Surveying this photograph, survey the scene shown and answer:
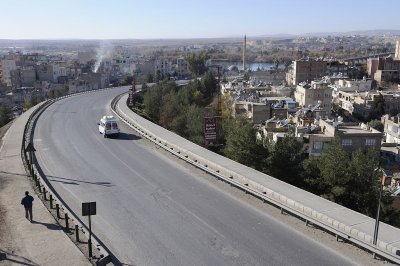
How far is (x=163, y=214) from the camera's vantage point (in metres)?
13.5

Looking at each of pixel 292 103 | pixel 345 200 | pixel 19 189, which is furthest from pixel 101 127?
pixel 292 103

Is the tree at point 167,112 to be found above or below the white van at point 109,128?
below

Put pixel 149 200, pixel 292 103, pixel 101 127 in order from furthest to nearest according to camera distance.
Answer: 1. pixel 292 103
2. pixel 101 127
3. pixel 149 200

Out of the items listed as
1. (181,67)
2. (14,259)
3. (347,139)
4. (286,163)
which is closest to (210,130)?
(286,163)

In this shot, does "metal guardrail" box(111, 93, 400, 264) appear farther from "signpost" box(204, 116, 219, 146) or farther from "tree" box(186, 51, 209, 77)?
"tree" box(186, 51, 209, 77)

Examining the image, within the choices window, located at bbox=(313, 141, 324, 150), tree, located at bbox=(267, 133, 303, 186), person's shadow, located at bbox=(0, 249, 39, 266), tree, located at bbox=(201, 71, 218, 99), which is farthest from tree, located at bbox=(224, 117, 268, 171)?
tree, located at bbox=(201, 71, 218, 99)

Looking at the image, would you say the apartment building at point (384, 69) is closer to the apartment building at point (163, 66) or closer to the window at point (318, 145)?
Result: the apartment building at point (163, 66)

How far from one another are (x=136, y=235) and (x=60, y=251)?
1938mm

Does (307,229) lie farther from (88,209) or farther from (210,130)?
(210,130)

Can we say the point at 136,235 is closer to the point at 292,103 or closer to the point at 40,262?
the point at 40,262

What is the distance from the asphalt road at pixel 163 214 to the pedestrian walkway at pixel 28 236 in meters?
0.93

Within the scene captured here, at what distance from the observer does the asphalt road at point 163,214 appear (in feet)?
35.3

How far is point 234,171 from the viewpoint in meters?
16.6

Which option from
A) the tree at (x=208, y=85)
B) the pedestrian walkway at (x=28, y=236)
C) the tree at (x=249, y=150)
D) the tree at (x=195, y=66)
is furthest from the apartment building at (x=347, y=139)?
the tree at (x=195, y=66)
